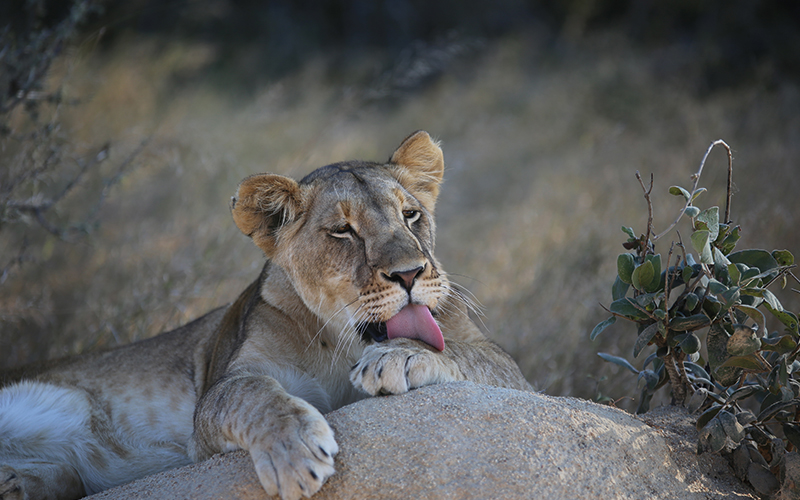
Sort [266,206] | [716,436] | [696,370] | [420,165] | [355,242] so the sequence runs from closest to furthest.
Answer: [716,436]
[696,370]
[355,242]
[266,206]
[420,165]

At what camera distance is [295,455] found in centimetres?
205

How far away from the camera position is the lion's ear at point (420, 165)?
3.61 meters

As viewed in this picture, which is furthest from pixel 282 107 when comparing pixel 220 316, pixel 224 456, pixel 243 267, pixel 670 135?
pixel 224 456

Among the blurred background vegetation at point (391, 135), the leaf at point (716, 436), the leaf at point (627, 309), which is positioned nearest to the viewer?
the leaf at point (716, 436)

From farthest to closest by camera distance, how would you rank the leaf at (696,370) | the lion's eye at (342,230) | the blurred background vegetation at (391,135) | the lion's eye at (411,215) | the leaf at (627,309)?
the blurred background vegetation at (391,135), the lion's eye at (411,215), the lion's eye at (342,230), the leaf at (696,370), the leaf at (627,309)

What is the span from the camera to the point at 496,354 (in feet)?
10.0

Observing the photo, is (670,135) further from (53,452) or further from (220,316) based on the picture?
(53,452)

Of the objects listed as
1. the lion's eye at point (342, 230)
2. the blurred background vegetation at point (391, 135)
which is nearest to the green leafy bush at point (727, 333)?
the lion's eye at point (342, 230)

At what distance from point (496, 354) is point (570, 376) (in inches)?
57.9

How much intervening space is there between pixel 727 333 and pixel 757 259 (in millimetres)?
313

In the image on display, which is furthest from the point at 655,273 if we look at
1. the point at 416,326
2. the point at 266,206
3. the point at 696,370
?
the point at 266,206

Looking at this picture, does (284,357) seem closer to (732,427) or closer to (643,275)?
(643,275)

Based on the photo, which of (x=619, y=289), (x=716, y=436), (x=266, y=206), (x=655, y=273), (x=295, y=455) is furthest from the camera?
(x=266, y=206)

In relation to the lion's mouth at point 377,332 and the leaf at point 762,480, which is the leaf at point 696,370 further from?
the lion's mouth at point 377,332
